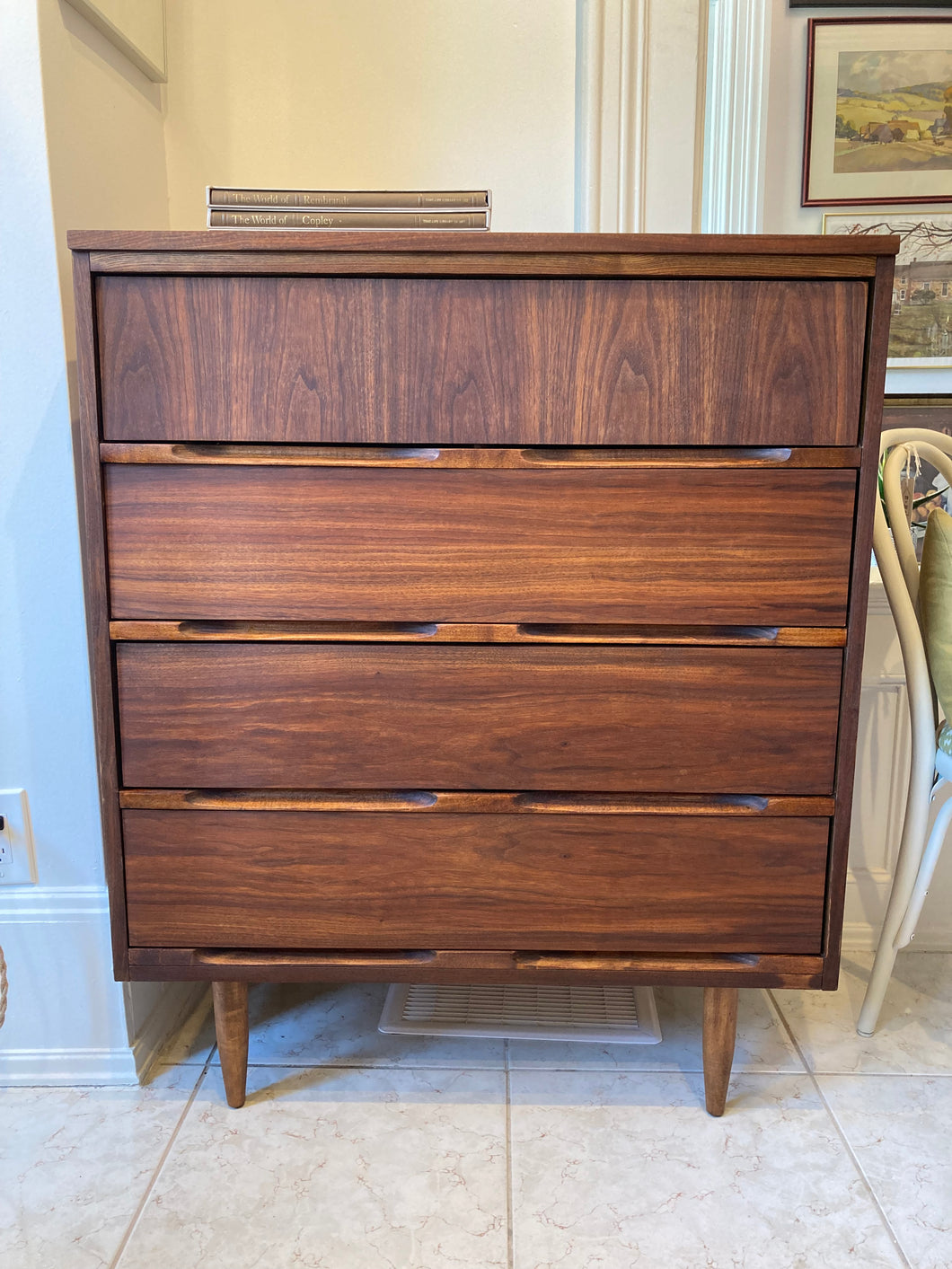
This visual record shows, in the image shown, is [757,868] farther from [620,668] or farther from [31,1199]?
[31,1199]

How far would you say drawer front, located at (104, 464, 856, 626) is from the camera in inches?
40.1

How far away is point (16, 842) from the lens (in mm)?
1263

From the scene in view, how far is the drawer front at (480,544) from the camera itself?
102 centimetres

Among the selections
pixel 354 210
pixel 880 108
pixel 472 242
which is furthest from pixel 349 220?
pixel 880 108

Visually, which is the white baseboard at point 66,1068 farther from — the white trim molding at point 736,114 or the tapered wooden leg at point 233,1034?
the white trim molding at point 736,114

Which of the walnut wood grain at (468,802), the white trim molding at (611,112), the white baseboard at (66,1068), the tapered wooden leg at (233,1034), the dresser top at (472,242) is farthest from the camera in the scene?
the white trim molding at (611,112)

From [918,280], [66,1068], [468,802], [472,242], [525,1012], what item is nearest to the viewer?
[472,242]

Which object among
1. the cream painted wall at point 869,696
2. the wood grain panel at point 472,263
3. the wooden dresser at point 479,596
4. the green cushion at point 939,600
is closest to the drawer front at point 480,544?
the wooden dresser at point 479,596

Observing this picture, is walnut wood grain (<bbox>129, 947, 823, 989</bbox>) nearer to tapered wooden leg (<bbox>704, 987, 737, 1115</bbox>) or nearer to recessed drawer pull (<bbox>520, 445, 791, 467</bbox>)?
tapered wooden leg (<bbox>704, 987, 737, 1115</bbox>)

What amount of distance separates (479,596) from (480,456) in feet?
0.52

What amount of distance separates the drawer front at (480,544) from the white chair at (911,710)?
0.35 meters

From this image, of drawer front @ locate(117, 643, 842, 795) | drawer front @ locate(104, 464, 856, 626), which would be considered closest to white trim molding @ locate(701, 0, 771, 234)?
drawer front @ locate(104, 464, 856, 626)

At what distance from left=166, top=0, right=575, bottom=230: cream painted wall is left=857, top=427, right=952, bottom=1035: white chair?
69cm

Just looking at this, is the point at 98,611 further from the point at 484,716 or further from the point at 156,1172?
the point at 156,1172
